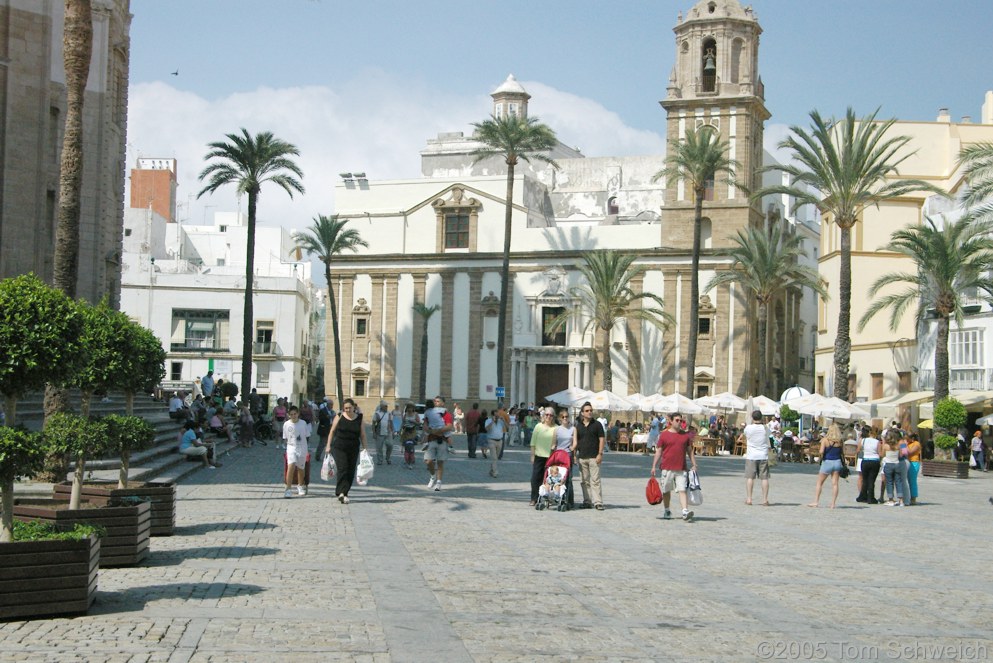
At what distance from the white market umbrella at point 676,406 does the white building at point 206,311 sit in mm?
32782

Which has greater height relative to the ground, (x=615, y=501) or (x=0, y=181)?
(x=0, y=181)

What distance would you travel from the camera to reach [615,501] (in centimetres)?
2036

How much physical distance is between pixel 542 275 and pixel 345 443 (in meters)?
48.4

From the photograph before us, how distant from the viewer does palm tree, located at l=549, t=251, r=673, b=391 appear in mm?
60406

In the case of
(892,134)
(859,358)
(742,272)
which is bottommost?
(859,358)

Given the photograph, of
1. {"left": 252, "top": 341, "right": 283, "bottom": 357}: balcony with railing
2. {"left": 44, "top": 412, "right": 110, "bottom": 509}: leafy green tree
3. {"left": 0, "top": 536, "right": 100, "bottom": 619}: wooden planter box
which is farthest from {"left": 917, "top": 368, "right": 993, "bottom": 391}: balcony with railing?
{"left": 252, "top": 341, "right": 283, "bottom": 357}: balcony with railing

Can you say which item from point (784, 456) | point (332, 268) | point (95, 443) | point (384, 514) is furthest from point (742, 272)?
point (95, 443)

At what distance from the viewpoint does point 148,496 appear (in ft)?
39.6

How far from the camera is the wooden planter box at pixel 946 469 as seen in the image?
33375 mm

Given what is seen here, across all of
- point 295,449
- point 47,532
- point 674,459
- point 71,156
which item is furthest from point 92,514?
point 674,459

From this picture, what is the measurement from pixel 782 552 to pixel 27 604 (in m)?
8.17

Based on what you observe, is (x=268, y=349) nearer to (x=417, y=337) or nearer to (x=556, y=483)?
(x=417, y=337)

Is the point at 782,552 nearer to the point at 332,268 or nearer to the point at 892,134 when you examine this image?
the point at 892,134

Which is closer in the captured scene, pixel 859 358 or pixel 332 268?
pixel 859 358
